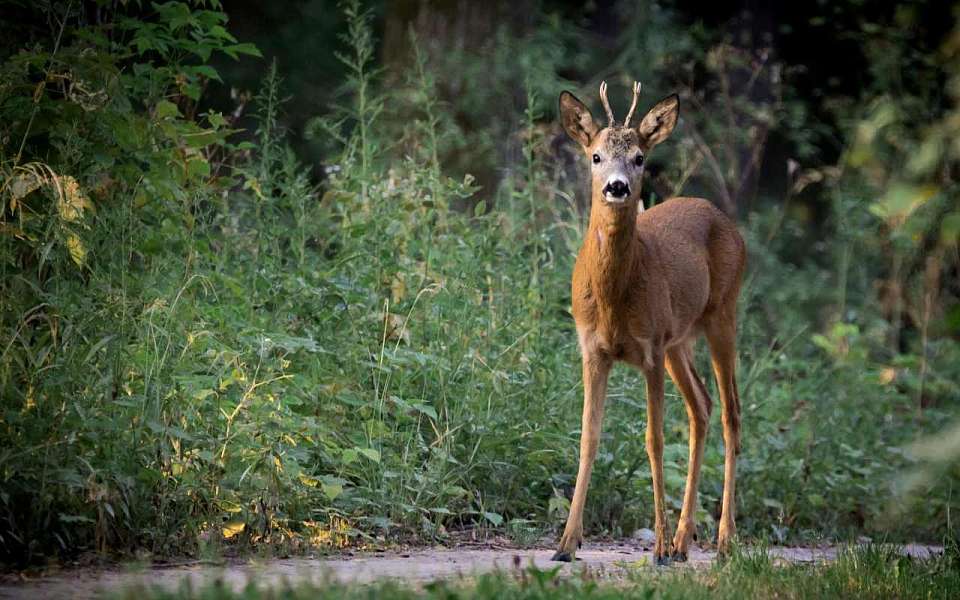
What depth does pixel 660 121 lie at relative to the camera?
653 cm

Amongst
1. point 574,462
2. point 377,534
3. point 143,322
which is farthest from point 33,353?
point 574,462

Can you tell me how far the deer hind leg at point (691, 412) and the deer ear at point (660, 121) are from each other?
1315mm

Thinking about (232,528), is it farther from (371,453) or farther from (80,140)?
(80,140)

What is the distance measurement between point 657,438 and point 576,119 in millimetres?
1655

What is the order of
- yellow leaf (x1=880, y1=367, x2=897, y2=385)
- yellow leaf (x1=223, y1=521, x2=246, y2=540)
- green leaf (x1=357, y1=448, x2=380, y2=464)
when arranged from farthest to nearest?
yellow leaf (x1=880, y1=367, x2=897, y2=385)
green leaf (x1=357, y1=448, x2=380, y2=464)
yellow leaf (x1=223, y1=521, x2=246, y2=540)

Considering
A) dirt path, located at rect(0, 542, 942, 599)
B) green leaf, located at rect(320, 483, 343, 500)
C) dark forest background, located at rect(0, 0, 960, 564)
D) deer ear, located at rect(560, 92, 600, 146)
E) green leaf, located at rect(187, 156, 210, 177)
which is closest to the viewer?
dirt path, located at rect(0, 542, 942, 599)

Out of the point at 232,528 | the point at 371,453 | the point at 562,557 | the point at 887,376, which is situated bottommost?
the point at 562,557

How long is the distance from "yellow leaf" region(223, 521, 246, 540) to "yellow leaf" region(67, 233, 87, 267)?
1.23 meters

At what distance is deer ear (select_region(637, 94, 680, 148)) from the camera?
6.52 metres

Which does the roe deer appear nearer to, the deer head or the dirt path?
the deer head

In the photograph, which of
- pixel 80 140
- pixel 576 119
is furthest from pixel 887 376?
pixel 80 140

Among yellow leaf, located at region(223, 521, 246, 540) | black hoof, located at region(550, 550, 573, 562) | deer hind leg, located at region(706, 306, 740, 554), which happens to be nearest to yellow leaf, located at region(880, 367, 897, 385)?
deer hind leg, located at region(706, 306, 740, 554)

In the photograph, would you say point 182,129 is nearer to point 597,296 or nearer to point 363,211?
point 363,211

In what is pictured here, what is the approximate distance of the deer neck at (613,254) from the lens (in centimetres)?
619
